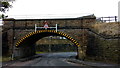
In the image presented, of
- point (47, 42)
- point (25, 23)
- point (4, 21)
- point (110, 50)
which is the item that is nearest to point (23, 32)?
point (25, 23)

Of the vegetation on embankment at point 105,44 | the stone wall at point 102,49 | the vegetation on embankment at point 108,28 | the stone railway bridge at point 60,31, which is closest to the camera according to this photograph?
the stone wall at point 102,49

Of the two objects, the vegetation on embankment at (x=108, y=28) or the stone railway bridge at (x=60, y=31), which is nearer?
the vegetation on embankment at (x=108, y=28)

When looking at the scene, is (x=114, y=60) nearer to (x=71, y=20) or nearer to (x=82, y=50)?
(x=82, y=50)

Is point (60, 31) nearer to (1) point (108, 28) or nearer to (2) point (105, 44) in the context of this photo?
(1) point (108, 28)

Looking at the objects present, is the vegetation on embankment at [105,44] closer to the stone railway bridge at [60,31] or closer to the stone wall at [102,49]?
the stone wall at [102,49]

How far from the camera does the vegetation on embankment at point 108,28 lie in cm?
2074

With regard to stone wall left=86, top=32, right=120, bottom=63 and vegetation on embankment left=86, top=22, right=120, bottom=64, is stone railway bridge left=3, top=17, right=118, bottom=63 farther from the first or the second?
vegetation on embankment left=86, top=22, right=120, bottom=64

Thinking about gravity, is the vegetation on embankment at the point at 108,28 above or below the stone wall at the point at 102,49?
above

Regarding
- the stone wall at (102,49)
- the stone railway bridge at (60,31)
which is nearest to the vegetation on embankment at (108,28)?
the stone railway bridge at (60,31)

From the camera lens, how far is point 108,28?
22.5 m

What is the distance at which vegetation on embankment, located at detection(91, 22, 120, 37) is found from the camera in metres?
20.7

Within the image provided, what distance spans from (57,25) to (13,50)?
702cm

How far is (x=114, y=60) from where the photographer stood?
60.2 ft

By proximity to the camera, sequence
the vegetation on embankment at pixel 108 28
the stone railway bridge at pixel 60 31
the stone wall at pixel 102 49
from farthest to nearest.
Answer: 1. the stone railway bridge at pixel 60 31
2. the vegetation on embankment at pixel 108 28
3. the stone wall at pixel 102 49
